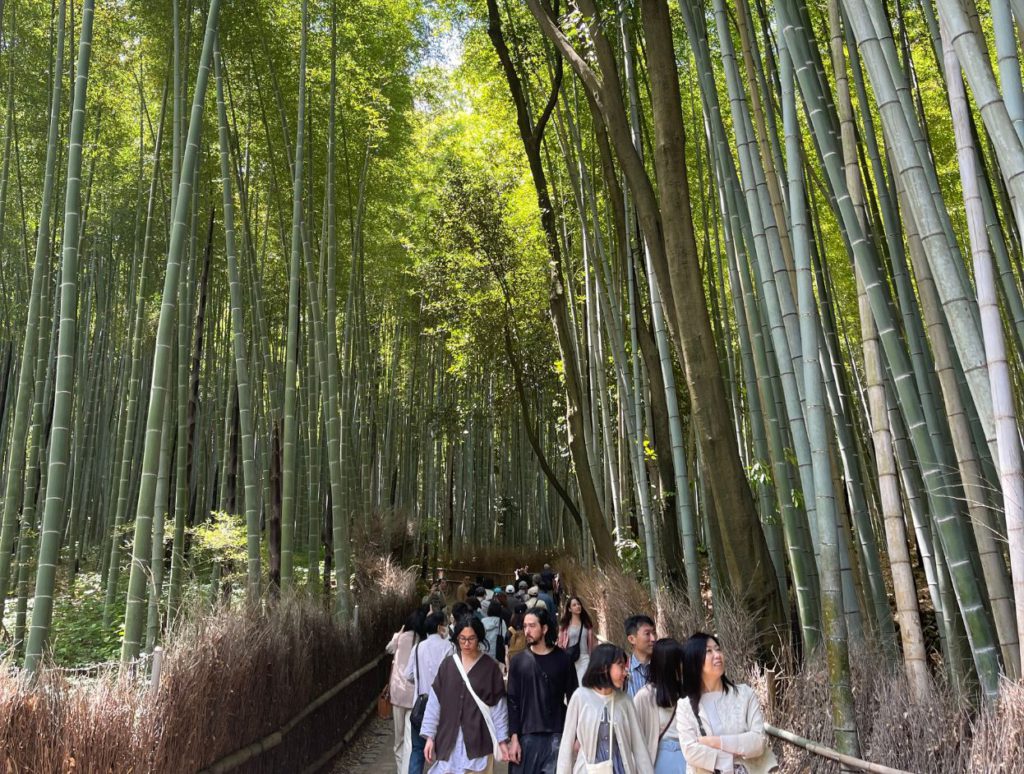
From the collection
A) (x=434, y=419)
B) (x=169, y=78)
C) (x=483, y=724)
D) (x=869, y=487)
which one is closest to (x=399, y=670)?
(x=483, y=724)

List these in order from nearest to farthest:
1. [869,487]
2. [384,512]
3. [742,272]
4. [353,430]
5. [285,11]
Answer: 1. [742,272]
2. [285,11]
3. [869,487]
4. [353,430]
5. [384,512]

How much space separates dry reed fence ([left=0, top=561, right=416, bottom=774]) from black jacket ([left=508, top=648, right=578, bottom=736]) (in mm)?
1034

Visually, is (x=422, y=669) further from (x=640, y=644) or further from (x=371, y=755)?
(x=371, y=755)

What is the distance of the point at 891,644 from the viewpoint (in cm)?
317

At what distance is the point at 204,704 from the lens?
296 cm

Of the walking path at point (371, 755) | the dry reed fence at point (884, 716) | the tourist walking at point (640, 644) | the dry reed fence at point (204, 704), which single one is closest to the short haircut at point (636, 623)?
the tourist walking at point (640, 644)

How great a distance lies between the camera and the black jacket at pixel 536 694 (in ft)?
10.6

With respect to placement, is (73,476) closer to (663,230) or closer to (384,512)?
(384,512)

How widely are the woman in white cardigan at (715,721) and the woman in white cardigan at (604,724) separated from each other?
0.19m

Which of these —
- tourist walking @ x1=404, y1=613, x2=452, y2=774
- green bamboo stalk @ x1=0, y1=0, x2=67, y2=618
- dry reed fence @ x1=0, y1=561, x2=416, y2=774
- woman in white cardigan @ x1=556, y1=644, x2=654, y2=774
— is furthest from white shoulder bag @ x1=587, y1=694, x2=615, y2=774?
green bamboo stalk @ x1=0, y1=0, x2=67, y2=618

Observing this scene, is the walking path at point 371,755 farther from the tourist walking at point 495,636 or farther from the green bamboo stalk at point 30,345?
the green bamboo stalk at point 30,345

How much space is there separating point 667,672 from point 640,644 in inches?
25.9

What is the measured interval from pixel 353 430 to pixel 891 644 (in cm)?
777

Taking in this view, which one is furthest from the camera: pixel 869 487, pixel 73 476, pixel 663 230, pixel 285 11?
pixel 73 476
